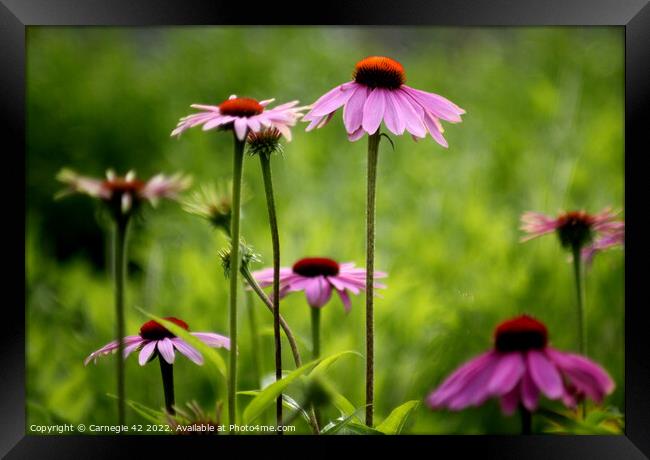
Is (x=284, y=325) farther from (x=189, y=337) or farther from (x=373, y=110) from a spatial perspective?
(x=373, y=110)

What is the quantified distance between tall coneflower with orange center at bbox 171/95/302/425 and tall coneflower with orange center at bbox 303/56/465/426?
0.03m

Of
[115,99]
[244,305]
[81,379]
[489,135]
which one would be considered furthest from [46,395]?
[489,135]

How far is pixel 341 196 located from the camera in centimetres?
136

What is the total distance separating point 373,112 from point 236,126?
0.38ft

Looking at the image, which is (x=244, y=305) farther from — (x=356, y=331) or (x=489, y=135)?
(x=489, y=135)

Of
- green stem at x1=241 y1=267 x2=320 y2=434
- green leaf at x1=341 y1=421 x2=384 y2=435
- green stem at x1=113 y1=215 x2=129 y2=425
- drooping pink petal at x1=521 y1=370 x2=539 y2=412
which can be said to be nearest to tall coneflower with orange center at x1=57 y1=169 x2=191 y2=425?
green stem at x1=113 y1=215 x2=129 y2=425

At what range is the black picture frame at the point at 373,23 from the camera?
2.42 ft

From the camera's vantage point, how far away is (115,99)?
1.55 metres

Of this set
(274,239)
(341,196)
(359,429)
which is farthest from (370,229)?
(341,196)

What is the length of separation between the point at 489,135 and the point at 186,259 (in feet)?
2.13

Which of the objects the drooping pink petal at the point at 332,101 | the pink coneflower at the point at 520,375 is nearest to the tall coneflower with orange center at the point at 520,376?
the pink coneflower at the point at 520,375

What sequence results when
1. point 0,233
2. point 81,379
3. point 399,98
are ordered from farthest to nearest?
point 81,379 → point 0,233 → point 399,98

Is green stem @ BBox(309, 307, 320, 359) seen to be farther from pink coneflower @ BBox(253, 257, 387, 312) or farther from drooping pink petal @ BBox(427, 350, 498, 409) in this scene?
drooping pink petal @ BBox(427, 350, 498, 409)

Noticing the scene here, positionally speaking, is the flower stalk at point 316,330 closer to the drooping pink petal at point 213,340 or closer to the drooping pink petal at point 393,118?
the drooping pink petal at point 213,340
